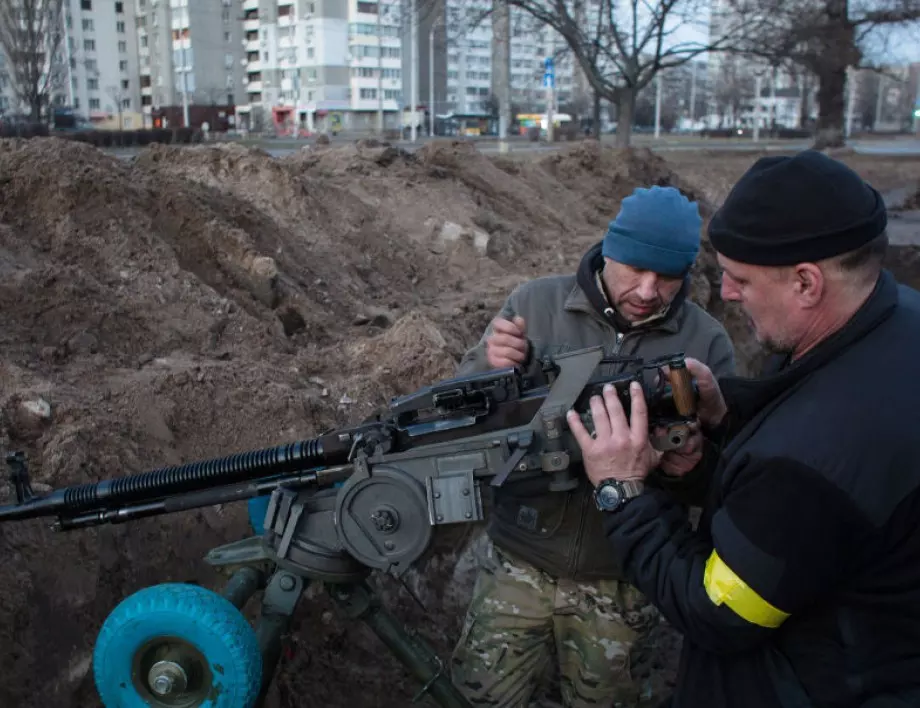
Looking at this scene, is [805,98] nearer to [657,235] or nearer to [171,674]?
[657,235]

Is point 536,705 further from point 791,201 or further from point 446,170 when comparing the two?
point 446,170

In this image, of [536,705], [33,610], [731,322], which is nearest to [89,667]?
[33,610]

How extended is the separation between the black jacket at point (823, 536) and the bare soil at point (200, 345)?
2476mm

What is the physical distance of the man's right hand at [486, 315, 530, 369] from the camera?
2.50 metres

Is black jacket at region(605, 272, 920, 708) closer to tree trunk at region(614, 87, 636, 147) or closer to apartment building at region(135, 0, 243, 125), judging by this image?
tree trunk at region(614, 87, 636, 147)

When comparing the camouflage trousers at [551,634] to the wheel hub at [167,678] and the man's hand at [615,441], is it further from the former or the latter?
the wheel hub at [167,678]

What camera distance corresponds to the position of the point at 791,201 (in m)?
1.72

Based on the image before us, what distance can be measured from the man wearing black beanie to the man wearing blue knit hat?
707 mm

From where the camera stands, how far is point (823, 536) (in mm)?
1624

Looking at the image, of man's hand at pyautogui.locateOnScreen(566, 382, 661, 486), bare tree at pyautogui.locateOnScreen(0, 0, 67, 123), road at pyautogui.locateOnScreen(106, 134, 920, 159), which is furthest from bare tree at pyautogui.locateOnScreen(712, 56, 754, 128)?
man's hand at pyautogui.locateOnScreen(566, 382, 661, 486)

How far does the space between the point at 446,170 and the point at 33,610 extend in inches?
352

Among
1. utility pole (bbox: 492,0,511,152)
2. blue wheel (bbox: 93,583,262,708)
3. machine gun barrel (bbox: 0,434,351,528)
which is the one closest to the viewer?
blue wheel (bbox: 93,583,262,708)

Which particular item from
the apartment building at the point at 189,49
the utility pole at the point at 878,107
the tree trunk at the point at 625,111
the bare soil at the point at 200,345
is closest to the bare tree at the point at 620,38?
the tree trunk at the point at 625,111

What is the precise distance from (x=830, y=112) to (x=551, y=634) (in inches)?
1006
